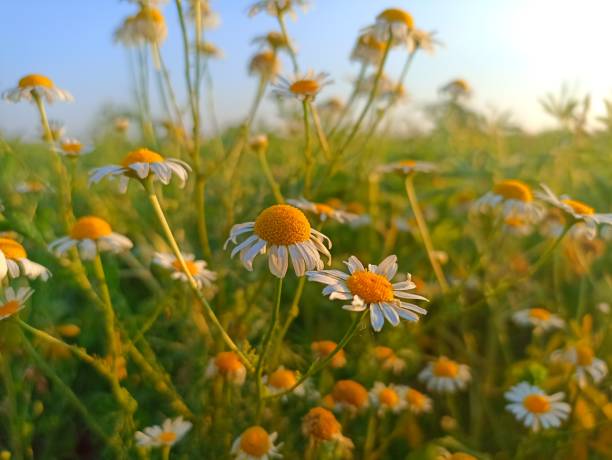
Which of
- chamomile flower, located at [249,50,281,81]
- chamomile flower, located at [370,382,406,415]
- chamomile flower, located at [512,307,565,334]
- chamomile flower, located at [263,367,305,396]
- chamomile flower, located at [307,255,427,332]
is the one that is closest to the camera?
chamomile flower, located at [307,255,427,332]

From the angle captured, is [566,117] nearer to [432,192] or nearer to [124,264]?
[432,192]

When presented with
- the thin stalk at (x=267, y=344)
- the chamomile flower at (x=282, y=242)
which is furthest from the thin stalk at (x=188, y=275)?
→ the chamomile flower at (x=282, y=242)

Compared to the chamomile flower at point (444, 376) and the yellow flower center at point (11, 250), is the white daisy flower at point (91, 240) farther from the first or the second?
the chamomile flower at point (444, 376)

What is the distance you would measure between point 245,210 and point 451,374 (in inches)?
35.8

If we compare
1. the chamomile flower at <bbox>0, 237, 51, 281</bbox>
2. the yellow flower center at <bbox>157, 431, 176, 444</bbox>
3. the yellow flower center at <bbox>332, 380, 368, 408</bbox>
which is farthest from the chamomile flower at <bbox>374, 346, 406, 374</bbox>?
the chamomile flower at <bbox>0, 237, 51, 281</bbox>

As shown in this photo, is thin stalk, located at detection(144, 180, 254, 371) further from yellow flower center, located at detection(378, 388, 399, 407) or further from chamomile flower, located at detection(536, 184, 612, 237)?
chamomile flower, located at detection(536, 184, 612, 237)

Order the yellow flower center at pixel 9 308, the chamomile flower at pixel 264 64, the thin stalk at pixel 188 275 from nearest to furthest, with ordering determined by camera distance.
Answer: the thin stalk at pixel 188 275
the yellow flower center at pixel 9 308
the chamomile flower at pixel 264 64

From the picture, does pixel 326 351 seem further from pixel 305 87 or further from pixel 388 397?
pixel 305 87

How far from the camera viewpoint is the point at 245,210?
2.20 m

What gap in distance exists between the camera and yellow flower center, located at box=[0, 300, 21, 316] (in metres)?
1.31

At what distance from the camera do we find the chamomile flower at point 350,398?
165 centimetres

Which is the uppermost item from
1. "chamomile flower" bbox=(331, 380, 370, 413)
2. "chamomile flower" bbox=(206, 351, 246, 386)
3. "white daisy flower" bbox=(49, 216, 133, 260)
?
"white daisy flower" bbox=(49, 216, 133, 260)

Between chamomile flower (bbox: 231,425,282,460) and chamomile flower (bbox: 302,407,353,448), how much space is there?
0.45 ft

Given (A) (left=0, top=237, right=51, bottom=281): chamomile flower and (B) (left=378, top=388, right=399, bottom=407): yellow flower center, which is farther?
(B) (left=378, top=388, right=399, bottom=407): yellow flower center
